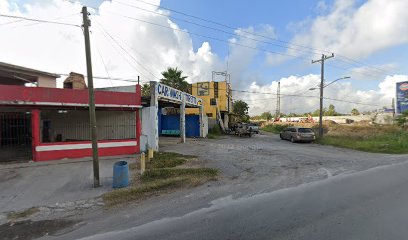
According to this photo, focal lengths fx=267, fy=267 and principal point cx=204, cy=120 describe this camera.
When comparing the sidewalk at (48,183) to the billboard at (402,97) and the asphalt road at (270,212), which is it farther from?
the billboard at (402,97)

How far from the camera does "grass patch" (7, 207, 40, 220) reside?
652 cm

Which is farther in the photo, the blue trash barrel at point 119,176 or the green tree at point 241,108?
the green tree at point 241,108

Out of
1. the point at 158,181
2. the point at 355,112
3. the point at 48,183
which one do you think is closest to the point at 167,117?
the point at 48,183

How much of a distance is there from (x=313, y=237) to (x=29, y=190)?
351 inches

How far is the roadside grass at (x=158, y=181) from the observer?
7910 millimetres

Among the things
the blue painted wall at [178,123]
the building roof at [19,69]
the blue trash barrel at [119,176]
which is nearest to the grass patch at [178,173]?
the blue trash barrel at [119,176]

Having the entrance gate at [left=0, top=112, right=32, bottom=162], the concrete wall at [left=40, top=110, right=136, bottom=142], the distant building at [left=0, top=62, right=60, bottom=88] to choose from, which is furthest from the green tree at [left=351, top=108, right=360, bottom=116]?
the entrance gate at [left=0, top=112, right=32, bottom=162]

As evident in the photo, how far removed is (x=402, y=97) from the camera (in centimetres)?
4291

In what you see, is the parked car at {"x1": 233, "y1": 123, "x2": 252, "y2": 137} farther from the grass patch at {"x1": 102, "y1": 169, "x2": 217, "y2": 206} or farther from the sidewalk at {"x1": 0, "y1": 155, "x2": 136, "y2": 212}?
the grass patch at {"x1": 102, "y1": 169, "x2": 217, "y2": 206}

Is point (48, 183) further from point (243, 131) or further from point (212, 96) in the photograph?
point (212, 96)

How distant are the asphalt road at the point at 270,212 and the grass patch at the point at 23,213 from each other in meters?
1.59

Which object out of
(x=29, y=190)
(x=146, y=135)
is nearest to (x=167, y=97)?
(x=146, y=135)

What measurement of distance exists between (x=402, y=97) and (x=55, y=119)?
160ft

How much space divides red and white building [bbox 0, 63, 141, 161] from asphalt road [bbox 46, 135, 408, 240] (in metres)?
9.27
